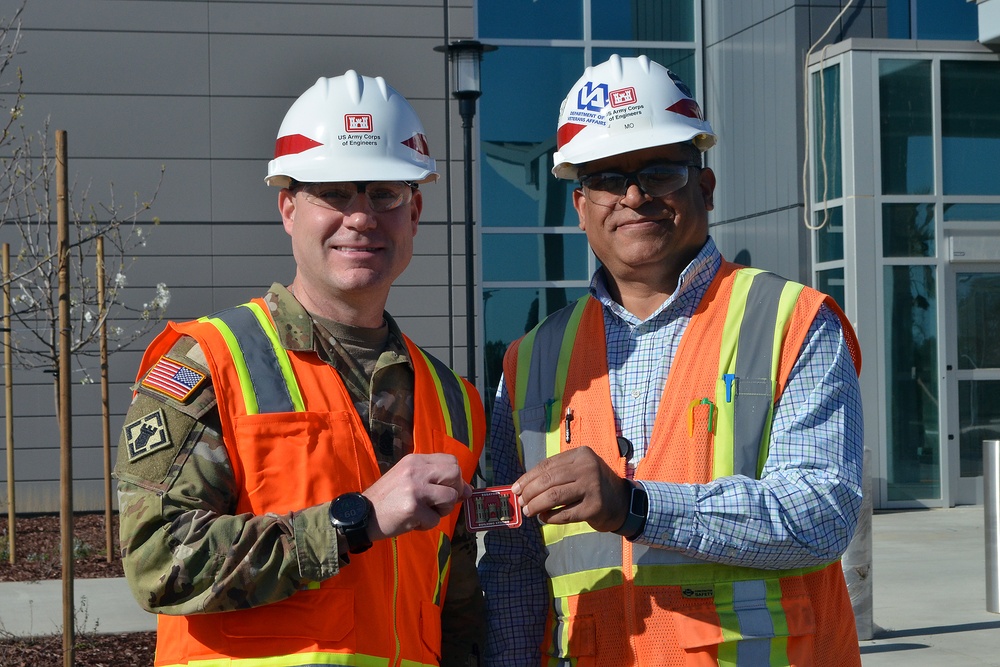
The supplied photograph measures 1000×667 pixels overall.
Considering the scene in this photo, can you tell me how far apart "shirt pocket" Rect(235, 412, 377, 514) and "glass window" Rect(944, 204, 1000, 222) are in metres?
12.5

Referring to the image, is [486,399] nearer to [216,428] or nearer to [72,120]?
[72,120]

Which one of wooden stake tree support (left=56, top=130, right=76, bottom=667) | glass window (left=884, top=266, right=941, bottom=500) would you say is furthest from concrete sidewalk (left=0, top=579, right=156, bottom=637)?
glass window (left=884, top=266, right=941, bottom=500)

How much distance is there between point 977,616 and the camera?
808 centimetres

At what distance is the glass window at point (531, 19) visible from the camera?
15406 mm

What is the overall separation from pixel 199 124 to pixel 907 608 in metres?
10.0

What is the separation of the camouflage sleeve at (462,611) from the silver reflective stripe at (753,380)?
2.68ft

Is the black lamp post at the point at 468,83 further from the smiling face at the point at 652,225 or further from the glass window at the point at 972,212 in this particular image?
the smiling face at the point at 652,225

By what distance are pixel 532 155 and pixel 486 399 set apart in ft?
11.0

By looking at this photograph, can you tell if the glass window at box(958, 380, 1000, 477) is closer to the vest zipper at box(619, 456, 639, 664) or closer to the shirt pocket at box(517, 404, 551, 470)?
the shirt pocket at box(517, 404, 551, 470)

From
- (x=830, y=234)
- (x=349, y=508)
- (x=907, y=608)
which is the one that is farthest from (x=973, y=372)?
(x=349, y=508)

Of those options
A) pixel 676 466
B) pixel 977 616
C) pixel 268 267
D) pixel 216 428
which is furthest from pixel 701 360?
pixel 268 267

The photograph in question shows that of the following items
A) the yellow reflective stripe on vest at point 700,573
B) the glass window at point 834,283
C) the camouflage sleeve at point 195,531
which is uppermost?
the glass window at point 834,283

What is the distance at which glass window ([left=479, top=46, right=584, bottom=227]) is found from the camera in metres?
15.3

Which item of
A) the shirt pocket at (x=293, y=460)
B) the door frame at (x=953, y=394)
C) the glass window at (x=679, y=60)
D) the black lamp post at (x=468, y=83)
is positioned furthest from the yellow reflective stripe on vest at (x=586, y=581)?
the glass window at (x=679, y=60)
